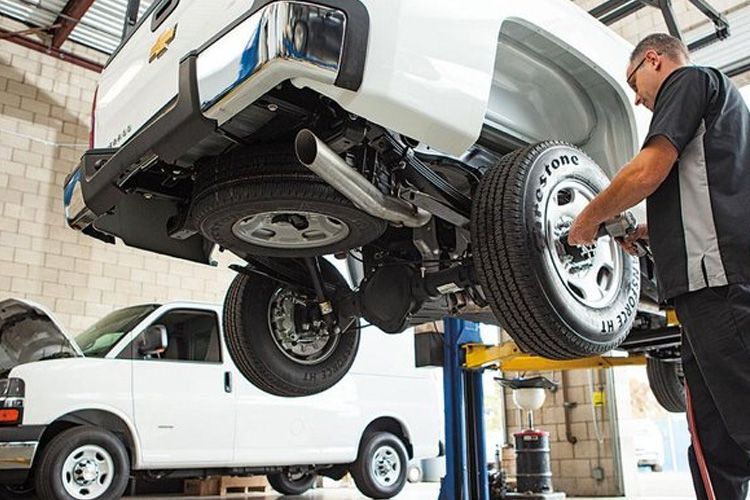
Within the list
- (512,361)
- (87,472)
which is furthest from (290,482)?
(512,361)

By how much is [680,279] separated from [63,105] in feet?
27.9

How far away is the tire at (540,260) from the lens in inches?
80.9

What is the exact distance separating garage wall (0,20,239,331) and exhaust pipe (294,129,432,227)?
22.5ft

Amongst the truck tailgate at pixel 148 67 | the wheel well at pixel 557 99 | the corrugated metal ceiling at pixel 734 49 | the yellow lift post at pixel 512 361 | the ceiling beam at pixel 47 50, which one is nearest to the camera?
the truck tailgate at pixel 148 67

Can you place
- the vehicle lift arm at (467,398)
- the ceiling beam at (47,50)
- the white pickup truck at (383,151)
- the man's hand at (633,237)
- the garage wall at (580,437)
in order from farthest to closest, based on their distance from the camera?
the ceiling beam at (47,50) < the garage wall at (580,437) < the vehicle lift arm at (467,398) < the man's hand at (633,237) < the white pickup truck at (383,151)

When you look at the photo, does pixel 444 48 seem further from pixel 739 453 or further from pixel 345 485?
pixel 345 485

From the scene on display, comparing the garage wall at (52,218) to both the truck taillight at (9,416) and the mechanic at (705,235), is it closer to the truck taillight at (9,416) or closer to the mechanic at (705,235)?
the truck taillight at (9,416)

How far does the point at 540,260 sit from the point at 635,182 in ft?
1.11

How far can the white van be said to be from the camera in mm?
4828

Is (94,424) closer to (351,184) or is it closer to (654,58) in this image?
(351,184)


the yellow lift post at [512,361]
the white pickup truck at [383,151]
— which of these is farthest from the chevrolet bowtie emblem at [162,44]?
the yellow lift post at [512,361]

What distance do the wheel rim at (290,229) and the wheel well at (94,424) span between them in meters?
3.18

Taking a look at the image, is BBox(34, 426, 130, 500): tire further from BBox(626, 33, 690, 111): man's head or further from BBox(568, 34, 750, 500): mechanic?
BBox(626, 33, 690, 111): man's head

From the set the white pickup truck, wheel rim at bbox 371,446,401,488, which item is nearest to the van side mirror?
the white pickup truck
